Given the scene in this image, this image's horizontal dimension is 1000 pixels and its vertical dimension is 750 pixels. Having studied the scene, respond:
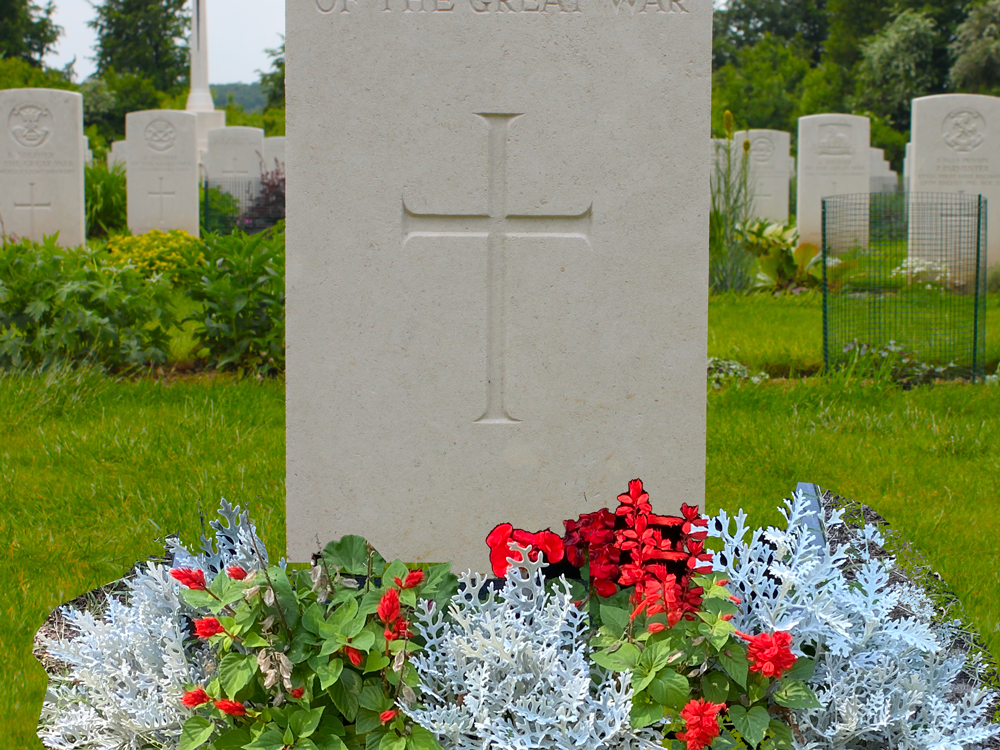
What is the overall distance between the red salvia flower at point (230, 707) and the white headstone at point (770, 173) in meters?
14.2

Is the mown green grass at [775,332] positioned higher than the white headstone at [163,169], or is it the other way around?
the white headstone at [163,169]

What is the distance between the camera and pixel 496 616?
193cm

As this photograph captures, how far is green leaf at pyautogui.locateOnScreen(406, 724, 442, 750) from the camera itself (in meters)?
1.74

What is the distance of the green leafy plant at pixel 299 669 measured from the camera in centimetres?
174

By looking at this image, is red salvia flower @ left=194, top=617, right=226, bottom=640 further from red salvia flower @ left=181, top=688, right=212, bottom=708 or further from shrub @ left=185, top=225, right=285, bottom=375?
shrub @ left=185, top=225, right=285, bottom=375

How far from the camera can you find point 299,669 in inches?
71.5

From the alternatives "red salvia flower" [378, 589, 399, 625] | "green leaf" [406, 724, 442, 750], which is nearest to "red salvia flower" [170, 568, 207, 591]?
"red salvia flower" [378, 589, 399, 625]

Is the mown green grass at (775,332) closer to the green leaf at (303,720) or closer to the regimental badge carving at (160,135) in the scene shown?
the green leaf at (303,720)

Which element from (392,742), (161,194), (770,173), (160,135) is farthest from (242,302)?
(770,173)

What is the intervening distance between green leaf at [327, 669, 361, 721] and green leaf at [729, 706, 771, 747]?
64 centimetres

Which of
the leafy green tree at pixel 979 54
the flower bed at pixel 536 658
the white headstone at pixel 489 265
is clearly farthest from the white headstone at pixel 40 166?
the leafy green tree at pixel 979 54

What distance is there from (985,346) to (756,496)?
350 cm

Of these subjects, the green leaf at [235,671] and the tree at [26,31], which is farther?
the tree at [26,31]

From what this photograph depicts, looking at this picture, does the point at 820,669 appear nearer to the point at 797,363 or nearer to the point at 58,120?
the point at 797,363
